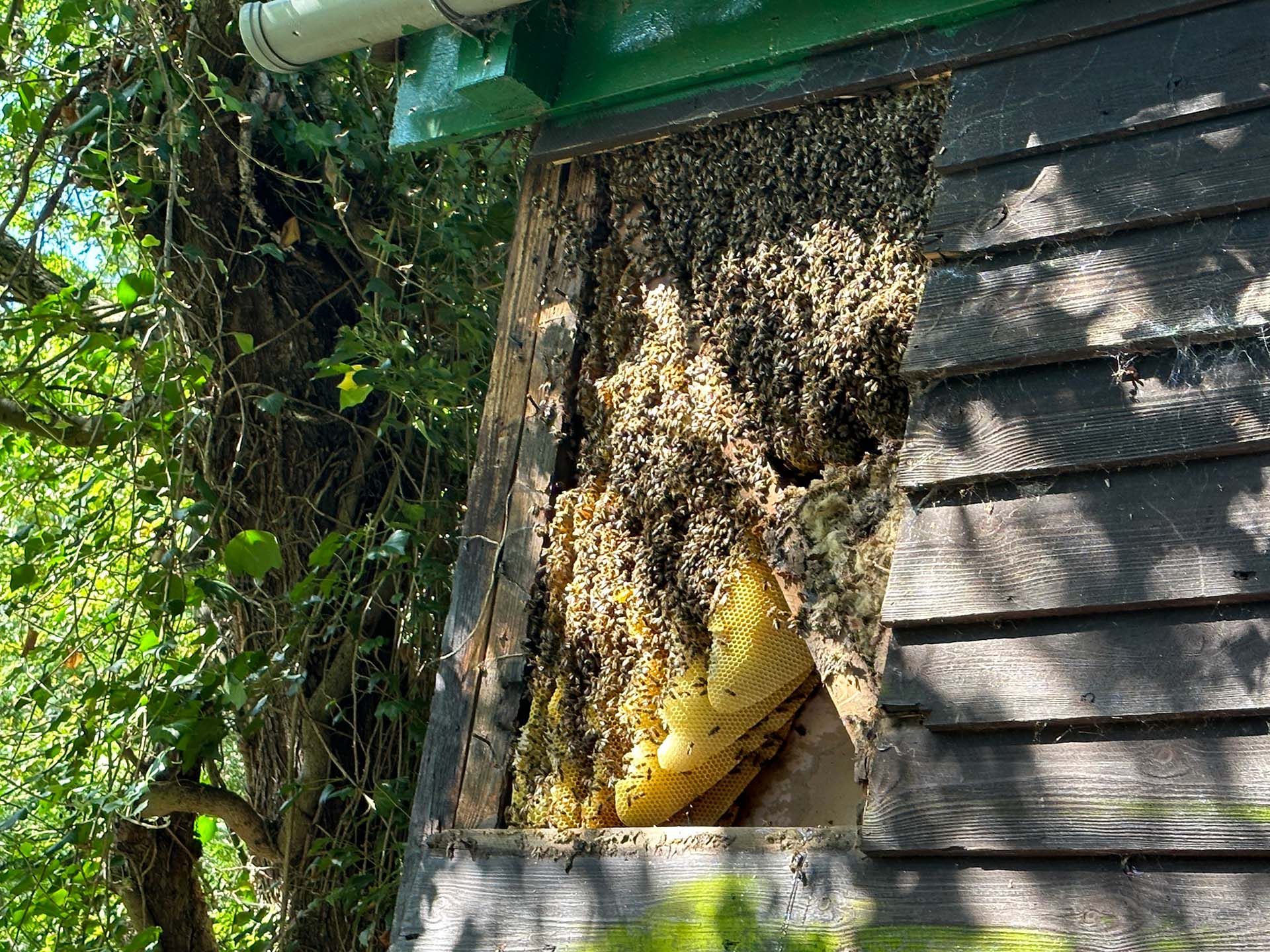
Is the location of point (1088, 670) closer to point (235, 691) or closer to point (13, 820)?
point (235, 691)

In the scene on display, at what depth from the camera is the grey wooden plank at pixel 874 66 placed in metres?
2.34

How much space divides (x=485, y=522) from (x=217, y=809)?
5.29 feet

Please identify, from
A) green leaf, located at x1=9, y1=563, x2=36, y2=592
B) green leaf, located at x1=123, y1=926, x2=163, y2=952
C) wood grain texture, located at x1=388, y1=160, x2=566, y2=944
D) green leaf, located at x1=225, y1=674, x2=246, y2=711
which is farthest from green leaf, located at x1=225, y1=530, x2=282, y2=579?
green leaf, located at x1=123, y1=926, x2=163, y2=952

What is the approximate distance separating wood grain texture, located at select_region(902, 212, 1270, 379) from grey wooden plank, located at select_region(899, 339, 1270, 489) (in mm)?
31

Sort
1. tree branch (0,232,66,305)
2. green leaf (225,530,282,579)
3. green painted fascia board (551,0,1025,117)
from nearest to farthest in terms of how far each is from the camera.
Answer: green painted fascia board (551,0,1025,117), green leaf (225,530,282,579), tree branch (0,232,66,305)

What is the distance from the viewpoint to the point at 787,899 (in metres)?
2.16

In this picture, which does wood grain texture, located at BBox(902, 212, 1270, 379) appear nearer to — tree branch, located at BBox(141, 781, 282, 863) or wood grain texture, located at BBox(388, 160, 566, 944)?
wood grain texture, located at BBox(388, 160, 566, 944)

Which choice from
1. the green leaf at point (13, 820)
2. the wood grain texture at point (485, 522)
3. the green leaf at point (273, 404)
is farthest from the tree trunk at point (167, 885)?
the wood grain texture at point (485, 522)

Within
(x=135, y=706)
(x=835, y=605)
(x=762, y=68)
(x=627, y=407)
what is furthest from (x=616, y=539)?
(x=135, y=706)

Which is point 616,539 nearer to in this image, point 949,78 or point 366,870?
point 949,78

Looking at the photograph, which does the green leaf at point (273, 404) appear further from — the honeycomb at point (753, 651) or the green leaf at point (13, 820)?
the honeycomb at point (753, 651)

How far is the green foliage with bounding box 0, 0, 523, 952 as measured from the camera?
3838 millimetres

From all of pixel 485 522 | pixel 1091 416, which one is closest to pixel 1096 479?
pixel 1091 416

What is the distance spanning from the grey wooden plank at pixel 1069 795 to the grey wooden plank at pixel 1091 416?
1.37ft
